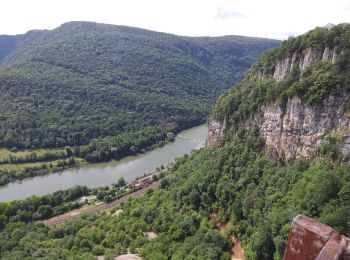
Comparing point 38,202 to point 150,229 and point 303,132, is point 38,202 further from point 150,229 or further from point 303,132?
point 303,132

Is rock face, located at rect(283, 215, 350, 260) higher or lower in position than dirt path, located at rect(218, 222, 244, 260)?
higher

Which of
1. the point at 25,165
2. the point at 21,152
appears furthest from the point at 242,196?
the point at 21,152

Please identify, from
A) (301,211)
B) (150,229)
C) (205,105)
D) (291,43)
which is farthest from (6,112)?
(301,211)

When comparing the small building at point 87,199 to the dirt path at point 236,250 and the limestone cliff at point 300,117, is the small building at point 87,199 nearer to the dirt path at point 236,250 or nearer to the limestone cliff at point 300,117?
the limestone cliff at point 300,117

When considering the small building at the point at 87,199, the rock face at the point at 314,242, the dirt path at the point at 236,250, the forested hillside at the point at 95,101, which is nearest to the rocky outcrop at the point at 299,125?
the dirt path at the point at 236,250

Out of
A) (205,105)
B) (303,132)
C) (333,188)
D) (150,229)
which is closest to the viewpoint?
(333,188)

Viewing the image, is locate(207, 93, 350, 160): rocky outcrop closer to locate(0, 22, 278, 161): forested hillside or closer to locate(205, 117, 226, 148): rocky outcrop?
locate(205, 117, 226, 148): rocky outcrop

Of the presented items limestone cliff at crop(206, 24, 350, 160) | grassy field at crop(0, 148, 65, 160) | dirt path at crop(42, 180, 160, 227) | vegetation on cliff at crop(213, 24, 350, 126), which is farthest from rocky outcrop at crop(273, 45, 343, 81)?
grassy field at crop(0, 148, 65, 160)
